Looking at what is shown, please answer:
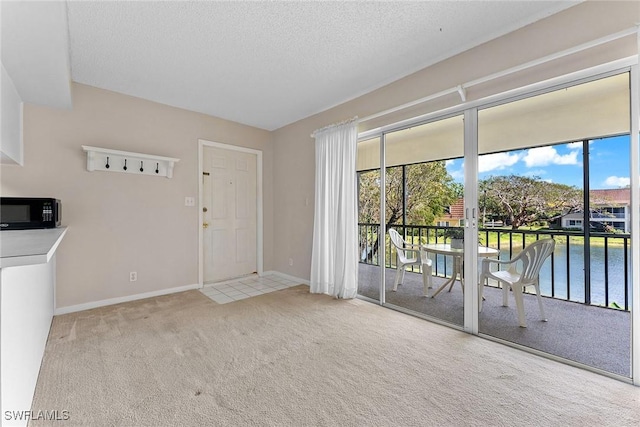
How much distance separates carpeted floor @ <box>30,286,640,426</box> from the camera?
1.45 meters

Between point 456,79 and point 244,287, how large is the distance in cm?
354

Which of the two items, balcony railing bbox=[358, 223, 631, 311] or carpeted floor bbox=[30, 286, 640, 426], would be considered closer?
carpeted floor bbox=[30, 286, 640, 426]

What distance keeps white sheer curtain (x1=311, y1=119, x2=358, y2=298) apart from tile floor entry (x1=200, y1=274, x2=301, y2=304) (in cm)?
68

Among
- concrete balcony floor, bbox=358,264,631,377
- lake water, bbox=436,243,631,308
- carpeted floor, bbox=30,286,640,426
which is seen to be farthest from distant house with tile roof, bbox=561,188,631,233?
carpeted floor, bbox=30,286,640,426

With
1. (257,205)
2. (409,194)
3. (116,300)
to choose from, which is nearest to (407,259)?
(409,194)

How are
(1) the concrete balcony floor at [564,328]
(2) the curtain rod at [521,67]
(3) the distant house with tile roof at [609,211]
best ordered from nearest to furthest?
(2) the curtain rod at [521,67] → (3) the distant house with tile roof at [609,211] → (1) the concrete balcony floor at [564,328]

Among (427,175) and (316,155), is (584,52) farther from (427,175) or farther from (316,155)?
(316,155)

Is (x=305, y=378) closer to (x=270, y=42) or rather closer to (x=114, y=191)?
(x=270, y=42)

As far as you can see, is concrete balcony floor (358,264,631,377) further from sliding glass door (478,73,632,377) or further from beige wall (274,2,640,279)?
beige wall (274,2,640,279)

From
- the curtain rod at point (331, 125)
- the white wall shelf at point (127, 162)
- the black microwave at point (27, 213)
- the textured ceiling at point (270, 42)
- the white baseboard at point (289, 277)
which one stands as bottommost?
the white baseboard at point (289, 277)

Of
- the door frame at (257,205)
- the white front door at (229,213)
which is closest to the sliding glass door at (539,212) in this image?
the door frame at (257,205)

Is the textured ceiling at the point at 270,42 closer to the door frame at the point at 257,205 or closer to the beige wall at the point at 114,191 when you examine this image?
the beige wall at the point at 114,191

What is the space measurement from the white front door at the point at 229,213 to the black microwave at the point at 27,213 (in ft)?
5.70

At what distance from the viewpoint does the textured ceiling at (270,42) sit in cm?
188
